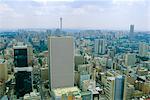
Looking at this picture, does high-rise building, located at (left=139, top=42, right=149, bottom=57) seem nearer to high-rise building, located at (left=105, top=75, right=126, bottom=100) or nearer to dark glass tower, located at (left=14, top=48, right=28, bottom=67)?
high-rise building, located at (left=105, top=75, right=126, bottom=100)

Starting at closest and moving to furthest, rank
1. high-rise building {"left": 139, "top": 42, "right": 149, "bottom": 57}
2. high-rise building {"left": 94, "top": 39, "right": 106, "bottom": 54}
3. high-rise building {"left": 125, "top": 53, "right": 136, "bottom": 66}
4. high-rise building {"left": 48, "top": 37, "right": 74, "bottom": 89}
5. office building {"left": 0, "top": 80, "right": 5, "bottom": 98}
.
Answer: office building {"left": 0, "top": 80, "right": 5, "bottom": 98}, high-rise building {"left": 48, "top": 37, "right": 74, "bottom": 89}, high-rise building {"left": 139, "top": 42, "right": 149, "bottom": 57}, high-rise building {"left": 125, "top": 53, "right": 136, "bottom": 66}, high-rise building {"left": 94, "top": 39, "right": 106, "bottom": 54}

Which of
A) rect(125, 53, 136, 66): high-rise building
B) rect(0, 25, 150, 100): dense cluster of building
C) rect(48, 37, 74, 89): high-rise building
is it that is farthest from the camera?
rect(125, 53, 136, 66): high-rise building

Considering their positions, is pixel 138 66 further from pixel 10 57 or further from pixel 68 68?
pixel 10 57

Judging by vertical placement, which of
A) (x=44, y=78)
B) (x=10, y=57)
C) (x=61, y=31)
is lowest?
(x=44, y=78)

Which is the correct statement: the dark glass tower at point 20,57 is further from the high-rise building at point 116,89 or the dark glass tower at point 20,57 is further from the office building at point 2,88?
the high-rise building at point 116,89

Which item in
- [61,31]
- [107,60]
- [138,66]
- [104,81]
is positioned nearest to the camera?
[61,31]

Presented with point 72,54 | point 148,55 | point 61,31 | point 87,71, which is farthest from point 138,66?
point 61,31

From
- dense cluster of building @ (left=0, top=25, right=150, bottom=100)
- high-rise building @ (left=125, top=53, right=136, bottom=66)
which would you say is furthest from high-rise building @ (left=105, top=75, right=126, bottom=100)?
high-rise building @ (left=125, top=53, right=136, bottom=66)
